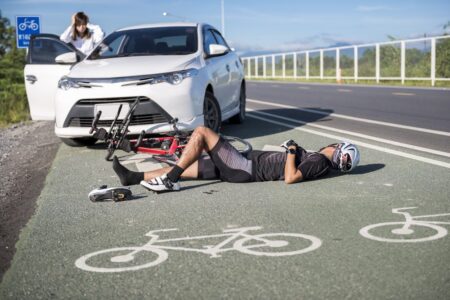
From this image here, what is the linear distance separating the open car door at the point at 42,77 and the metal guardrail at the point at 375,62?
18477 mm

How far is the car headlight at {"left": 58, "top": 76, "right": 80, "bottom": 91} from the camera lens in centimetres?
819

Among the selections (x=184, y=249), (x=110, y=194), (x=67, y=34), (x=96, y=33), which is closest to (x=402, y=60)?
(x=96, y=33)

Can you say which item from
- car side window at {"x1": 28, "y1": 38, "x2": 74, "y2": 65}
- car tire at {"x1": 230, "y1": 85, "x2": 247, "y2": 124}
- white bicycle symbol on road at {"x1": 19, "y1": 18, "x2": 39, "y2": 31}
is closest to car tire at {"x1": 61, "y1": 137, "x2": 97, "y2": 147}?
car side window at {"x1": 28, "y1": 38, "x2": 74, "y2": 65}

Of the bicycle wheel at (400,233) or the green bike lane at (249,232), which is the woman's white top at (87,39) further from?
the bicycle wheel at (400,233)

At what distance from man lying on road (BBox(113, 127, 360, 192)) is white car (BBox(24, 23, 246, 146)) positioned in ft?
6.38

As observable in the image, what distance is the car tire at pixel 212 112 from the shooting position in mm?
8615

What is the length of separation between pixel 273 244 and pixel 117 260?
0.96 meters

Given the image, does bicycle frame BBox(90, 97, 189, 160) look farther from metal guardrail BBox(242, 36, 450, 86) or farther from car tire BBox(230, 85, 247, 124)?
metal guardrail BBox(242, 36, 450, 86)

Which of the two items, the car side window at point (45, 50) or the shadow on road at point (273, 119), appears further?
the shadow on road at point (273, 119)

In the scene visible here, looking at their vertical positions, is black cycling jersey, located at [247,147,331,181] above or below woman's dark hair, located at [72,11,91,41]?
below

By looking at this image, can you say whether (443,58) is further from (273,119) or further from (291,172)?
(291,172)

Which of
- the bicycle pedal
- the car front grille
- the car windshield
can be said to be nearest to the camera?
the bicycle pedal

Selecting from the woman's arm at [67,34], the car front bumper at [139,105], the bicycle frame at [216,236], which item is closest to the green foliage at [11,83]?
the woman's arm at [67,34]

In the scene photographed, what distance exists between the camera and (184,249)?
156 inches
